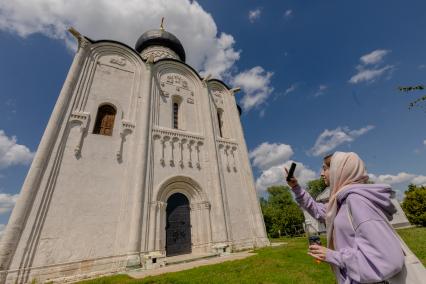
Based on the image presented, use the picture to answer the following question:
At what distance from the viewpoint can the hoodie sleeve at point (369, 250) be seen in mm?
1140

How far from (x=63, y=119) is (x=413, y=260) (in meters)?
11.3

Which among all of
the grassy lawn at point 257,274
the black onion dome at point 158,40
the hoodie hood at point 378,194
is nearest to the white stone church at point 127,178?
the grassy lawn at point 257,274

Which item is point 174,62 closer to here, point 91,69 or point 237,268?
point 91,69

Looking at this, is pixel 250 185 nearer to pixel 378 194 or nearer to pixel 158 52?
pixel 378 194

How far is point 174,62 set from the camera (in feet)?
47.9

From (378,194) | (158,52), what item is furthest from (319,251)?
(158,52)

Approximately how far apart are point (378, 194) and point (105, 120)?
11.6 m

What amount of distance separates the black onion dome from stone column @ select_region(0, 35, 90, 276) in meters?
9.04

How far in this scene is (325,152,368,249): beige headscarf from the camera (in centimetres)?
156

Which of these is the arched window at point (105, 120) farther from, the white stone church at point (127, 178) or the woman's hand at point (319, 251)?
the woman's hand at point (319, 251)

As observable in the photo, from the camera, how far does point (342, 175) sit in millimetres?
1610

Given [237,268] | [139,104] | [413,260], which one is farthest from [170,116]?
[413,260]

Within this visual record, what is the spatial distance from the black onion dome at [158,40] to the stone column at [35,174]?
904 cm

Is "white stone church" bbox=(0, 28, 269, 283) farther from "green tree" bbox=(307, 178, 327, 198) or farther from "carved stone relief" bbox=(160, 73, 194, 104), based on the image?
"green tree" bbox=(307, 178, 327, 198)
